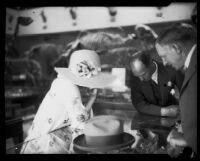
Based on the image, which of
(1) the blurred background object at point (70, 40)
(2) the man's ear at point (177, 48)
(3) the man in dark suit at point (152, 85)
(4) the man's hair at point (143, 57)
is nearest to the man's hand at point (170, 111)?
(3) the man in dark suit at point (152, 85)

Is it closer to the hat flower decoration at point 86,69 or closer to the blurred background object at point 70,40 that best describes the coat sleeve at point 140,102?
the blurred background object at point 70,40

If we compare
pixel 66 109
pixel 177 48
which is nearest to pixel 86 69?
pixel 66 109

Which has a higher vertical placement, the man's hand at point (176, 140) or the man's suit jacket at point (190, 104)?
the man's suit jacket at point (190, 104)

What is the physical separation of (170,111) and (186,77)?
575mm

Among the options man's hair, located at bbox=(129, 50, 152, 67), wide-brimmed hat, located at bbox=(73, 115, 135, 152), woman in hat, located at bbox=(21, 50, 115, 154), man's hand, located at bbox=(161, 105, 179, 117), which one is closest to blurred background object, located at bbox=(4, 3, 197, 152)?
man's hair, located at bbox=(129, 50, 152, 67)

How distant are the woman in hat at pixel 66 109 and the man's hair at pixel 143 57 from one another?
1.23 ft

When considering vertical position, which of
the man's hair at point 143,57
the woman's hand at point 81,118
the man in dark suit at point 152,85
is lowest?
the woman's hand at point 81,118

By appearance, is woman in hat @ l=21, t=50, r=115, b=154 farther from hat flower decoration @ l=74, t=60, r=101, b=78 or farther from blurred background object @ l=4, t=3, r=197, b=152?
blurred background object @ l=4, t=3, r=197, b=152

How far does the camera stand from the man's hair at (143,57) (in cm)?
194

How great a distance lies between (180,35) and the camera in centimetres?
163

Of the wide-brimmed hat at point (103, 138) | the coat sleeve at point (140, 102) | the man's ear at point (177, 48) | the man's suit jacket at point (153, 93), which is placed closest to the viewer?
the wide-brimmed hat at point (103, 138)

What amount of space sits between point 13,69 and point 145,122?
1.43 meters

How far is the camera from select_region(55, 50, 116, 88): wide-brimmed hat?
1612 mm

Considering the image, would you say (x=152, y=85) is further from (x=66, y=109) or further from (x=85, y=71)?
(x=66, y=109)
